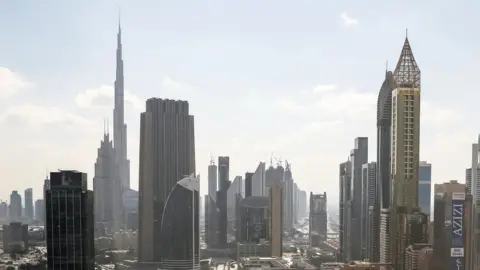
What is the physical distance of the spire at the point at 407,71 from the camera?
9.29 meters

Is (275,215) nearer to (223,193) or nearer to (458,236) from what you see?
(223,193)

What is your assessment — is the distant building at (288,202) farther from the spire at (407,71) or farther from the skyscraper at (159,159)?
the spire at (407,71)

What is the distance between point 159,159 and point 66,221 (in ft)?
27.1

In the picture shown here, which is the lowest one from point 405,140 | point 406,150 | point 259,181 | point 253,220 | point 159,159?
point 253,220

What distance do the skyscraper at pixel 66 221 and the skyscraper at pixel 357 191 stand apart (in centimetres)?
873

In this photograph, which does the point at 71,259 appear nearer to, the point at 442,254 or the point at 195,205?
the point at 195,205

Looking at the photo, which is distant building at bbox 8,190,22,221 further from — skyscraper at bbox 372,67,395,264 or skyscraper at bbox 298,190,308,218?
skyscraper at bbox 298,190,308,218

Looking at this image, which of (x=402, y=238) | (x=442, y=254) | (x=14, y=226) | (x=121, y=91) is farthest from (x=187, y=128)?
(x=442, y=254)

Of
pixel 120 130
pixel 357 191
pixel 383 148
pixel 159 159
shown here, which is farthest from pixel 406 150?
pixel 120 130

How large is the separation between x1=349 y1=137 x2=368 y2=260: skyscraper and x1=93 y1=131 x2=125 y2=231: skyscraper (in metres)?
7.47

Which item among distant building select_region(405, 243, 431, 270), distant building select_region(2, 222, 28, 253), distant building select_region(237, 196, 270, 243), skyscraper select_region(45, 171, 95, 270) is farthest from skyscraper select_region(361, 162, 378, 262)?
distant building select_region(2, 222, 28, 253)

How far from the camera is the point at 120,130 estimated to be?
14.0 m

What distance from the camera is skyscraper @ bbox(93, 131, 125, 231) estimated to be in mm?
12533

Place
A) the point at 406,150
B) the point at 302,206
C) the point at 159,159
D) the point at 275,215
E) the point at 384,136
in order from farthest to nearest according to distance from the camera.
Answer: the point at 302,206 < the point at 275,215 < the point at 159,159 < the point at 384,136 < the point at 406,150
